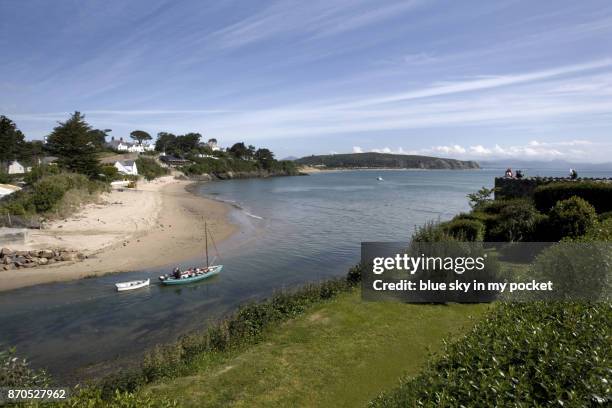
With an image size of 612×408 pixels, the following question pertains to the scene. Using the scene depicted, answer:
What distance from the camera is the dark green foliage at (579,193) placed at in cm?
2377

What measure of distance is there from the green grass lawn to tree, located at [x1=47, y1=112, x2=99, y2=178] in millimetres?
54329

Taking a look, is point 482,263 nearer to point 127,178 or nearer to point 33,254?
point 33,254

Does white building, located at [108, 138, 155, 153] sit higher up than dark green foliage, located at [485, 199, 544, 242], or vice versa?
white building, located at [108, 138, 155, 153]

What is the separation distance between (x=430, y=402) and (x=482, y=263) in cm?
1174

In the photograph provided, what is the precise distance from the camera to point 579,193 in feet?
81.3

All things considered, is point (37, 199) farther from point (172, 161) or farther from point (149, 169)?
point (172, 161)

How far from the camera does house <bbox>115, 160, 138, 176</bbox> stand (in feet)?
305

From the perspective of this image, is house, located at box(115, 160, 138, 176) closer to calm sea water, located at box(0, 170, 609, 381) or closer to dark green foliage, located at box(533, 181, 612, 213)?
calm sea water, located at box(0, 170, 609, 381)

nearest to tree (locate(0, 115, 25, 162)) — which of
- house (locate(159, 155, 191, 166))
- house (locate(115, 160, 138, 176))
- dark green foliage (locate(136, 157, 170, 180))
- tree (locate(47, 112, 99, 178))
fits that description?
tree (locate(47, 112, 99, 178))

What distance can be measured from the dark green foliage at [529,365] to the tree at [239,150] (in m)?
173

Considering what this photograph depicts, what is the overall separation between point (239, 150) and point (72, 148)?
120867 millimetres

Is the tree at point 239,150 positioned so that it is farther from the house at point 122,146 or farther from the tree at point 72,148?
the tree at point 72,148

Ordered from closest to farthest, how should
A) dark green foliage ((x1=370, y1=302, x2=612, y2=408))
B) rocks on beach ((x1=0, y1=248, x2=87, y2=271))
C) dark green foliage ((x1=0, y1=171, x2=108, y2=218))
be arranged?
dark green foliage ((x1=370, y1=302, x2=612, y2=408)) < rocks on beach ((x1=0, y1=248, x2=87, y2=271)) < dark green foliage ((x1=0, y1=171, x2=108, y2=218))

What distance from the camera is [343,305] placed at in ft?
48.6
